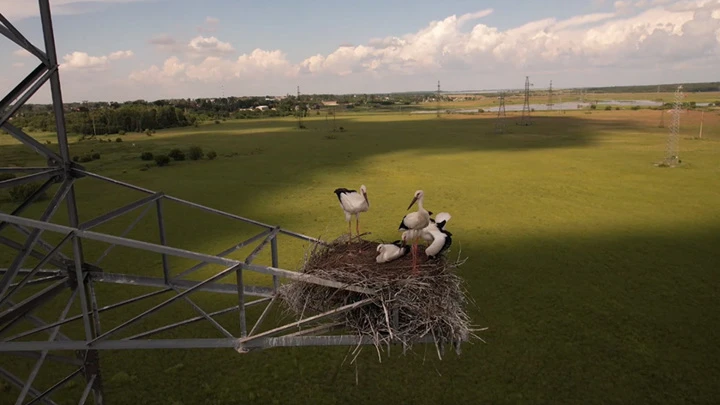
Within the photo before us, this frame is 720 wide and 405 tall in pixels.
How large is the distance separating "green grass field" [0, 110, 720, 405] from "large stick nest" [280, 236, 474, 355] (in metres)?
4.61

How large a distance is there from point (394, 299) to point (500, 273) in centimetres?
1112

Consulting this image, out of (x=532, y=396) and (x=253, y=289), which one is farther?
(x=532, y=396)

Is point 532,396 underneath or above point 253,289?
underneath

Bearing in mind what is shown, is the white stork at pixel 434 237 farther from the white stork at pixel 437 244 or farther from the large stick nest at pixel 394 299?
the large stick nest at pixel 394 299

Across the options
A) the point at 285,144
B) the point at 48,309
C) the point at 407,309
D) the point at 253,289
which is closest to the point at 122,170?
the point at 285,144

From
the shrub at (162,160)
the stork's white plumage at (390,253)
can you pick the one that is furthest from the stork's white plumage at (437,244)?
the shrub at (162,160)

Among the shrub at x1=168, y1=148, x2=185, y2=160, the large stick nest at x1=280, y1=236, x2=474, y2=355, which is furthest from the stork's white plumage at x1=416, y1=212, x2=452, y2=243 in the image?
the shrub at x1=168, y1=148, x2=185, y2=160

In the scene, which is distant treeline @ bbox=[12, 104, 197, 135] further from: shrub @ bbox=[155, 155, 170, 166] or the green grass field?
shrub @ bbox=[155, 155, 170, 166]

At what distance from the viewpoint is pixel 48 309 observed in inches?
525

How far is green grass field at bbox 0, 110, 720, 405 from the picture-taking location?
33.2 ft

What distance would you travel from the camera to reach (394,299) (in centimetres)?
548

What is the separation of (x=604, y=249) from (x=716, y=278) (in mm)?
3569

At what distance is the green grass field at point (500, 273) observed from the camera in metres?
10.1

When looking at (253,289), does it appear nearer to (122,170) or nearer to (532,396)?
(532,396)
